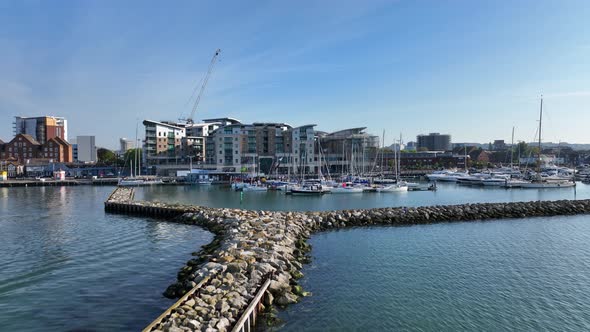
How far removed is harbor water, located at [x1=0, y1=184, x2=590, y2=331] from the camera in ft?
50.6

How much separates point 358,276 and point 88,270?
1511 cm

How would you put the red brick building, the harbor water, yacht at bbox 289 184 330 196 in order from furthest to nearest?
the red brick building < yacht at bbox 289 184 330 196 < the harbor water

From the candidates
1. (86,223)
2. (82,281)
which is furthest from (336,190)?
(82,281)

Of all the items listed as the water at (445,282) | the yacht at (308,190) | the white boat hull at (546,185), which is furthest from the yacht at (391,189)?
the water at (445,282)

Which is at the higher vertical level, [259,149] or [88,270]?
[259,149]

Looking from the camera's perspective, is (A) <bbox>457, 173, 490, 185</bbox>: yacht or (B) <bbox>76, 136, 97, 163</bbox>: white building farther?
(B) <bbox>76, 136, 97, 163</bbox>: white building

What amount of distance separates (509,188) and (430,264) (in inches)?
2660

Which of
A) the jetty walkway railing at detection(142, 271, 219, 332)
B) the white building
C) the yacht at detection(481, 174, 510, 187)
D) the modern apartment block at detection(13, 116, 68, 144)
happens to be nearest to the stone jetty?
the jetty walkway railing at detection(142, 271, 219, 332)

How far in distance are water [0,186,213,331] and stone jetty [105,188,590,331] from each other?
1.79 metres

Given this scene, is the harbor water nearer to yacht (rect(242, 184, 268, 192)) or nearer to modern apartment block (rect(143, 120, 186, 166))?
yacht (rect(242, 184, 268, 192))

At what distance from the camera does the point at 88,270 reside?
21672 millimetres

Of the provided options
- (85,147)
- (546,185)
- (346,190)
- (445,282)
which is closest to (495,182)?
(546,185)

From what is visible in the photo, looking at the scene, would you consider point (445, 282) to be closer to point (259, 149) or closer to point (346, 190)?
point (346, 190)

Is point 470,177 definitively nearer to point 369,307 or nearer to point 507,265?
point 507,265
